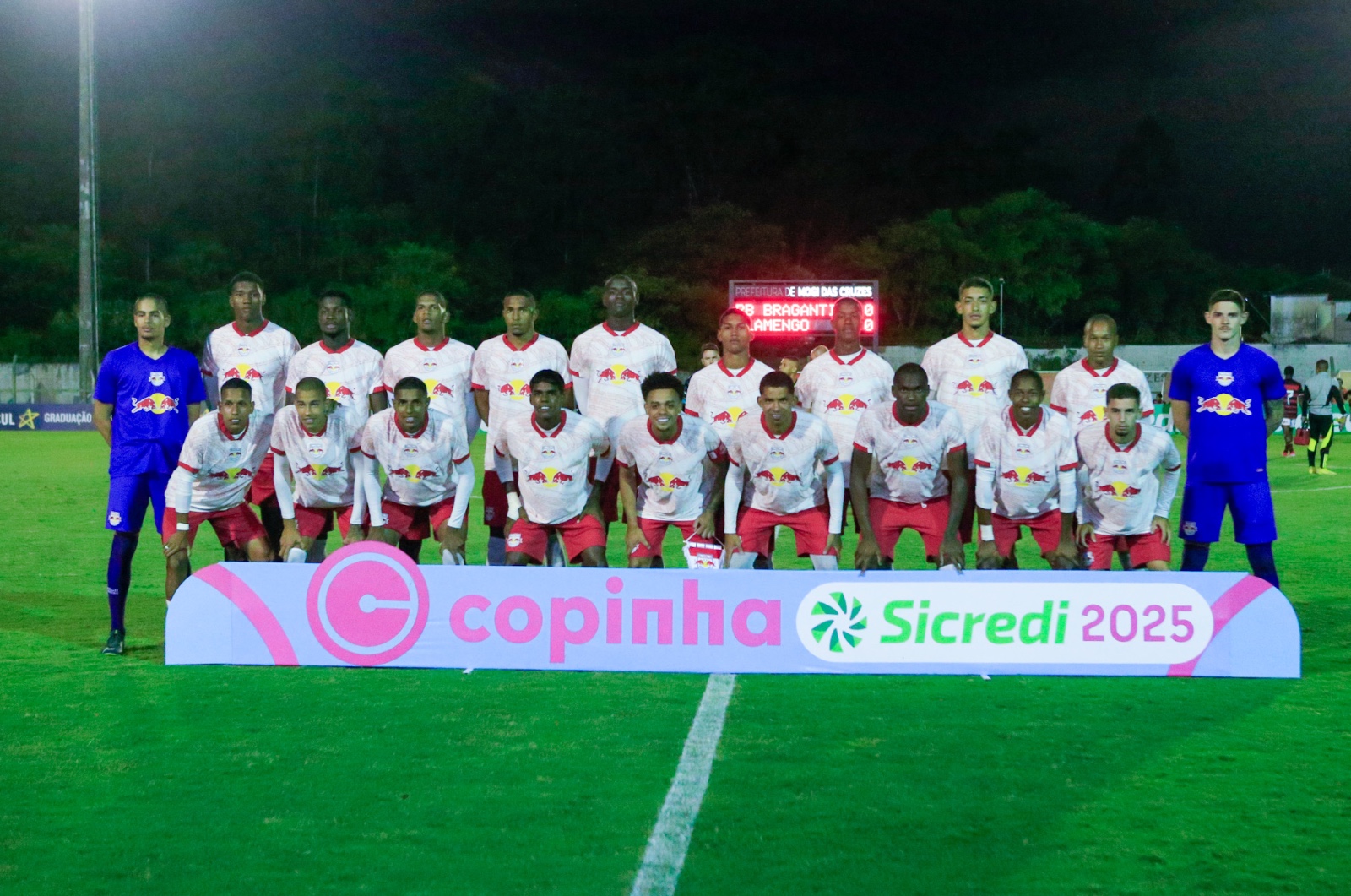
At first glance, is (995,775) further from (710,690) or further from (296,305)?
(296,305)

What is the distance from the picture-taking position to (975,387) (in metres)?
8.11

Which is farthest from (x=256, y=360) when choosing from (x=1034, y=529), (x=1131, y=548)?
(x=1131, y=548)

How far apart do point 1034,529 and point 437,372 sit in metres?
3.78

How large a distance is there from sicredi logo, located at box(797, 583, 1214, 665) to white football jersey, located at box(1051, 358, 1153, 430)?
2.31m

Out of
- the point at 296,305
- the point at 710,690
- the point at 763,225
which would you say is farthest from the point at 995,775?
the point at 763,225

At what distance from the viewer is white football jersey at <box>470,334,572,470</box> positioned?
8320mm

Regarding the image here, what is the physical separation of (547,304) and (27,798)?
159 ft

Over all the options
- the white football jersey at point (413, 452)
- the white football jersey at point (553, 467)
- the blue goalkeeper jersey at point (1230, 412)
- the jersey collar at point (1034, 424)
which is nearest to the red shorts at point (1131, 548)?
the blue goalkeeper jersey at point (1230, 412)

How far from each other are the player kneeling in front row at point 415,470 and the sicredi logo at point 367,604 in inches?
41.3

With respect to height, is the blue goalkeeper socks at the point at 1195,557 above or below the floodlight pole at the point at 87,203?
below

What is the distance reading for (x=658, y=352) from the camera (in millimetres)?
8492

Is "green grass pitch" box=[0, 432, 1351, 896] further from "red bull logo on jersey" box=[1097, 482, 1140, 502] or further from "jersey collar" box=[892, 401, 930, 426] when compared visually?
"jersey collar" box=[892, 401, 930, 426]

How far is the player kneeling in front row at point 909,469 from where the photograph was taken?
730 cm

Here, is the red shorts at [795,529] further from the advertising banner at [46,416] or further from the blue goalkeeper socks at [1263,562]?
the advertising banner at [46,416]
